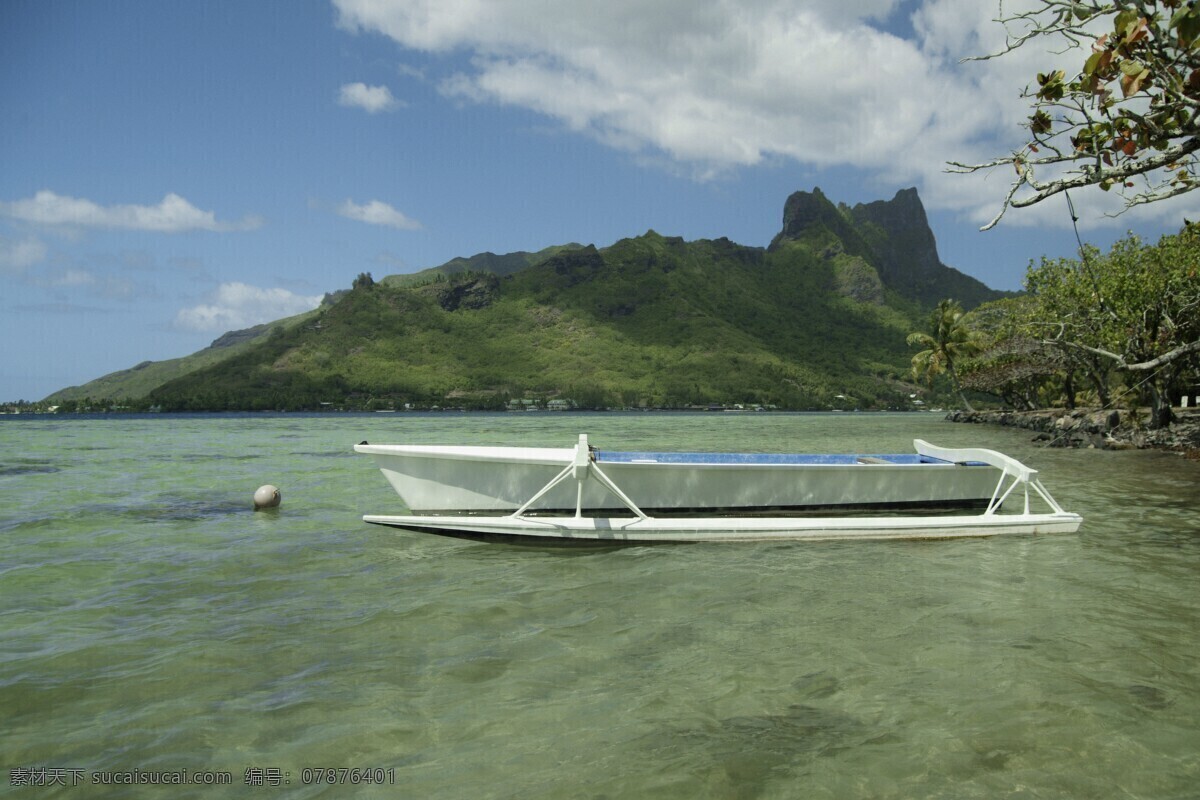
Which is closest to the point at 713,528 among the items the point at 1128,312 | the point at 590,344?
the point at 1128,312

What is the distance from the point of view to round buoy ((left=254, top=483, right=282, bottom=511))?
1309 cm

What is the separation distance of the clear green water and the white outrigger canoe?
13.3 inches

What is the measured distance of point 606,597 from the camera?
23.4 feet

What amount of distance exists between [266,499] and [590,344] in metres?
134

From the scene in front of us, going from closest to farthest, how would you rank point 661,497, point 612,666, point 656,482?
point 612,666 < point 656,482 < point 661,497

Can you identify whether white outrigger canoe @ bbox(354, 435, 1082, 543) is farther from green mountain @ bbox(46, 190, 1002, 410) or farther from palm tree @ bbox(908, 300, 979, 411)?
green mountain @ bbox(46, 190, 1002, 410)

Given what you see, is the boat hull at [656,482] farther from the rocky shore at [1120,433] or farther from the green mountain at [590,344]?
the green mountain at [590,344]

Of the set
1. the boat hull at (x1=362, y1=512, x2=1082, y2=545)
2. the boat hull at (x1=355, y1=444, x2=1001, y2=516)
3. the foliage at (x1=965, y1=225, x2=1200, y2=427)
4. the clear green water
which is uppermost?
the foliage at (x1=965, y1=225, x2=1200, y2=427)

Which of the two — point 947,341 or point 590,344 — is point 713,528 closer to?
point 947,341

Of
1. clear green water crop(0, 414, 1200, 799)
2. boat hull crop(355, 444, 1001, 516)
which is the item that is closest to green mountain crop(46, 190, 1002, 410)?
boat hull crop(355, 444, 1001, 516)

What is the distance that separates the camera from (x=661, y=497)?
10.3 m

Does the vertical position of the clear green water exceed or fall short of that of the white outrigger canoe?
it falls short

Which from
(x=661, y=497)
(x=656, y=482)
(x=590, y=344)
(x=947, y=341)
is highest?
(x=590, y=344)

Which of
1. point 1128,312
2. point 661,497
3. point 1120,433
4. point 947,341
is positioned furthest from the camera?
A: point 947,341
